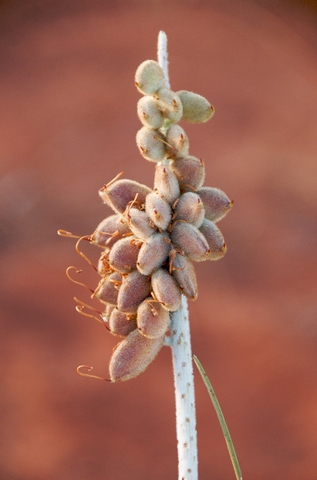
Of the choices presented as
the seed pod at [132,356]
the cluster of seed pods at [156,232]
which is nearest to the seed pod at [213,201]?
the cluster of seed pods at [156,232]

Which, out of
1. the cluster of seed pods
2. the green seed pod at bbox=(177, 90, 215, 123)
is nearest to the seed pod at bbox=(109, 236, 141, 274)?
the cluster of seed pods

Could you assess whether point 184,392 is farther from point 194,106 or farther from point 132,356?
point 194,106

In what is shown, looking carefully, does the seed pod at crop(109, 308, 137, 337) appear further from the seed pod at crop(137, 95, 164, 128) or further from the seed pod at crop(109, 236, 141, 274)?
the seed pod at crop(137, 95, 164, 128)

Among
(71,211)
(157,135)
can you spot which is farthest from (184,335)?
(71,211)

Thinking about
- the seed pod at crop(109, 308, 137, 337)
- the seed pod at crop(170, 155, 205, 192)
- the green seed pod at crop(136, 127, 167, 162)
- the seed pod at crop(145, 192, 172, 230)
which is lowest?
the seed pod at crop(109, 308, 137, 337)

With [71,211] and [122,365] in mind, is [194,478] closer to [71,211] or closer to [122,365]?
[122,365]

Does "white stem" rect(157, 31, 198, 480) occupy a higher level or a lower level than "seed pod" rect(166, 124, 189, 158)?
lower

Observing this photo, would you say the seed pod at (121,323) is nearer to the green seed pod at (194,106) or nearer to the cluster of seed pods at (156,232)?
the cluster of seed pods at (156,232)
